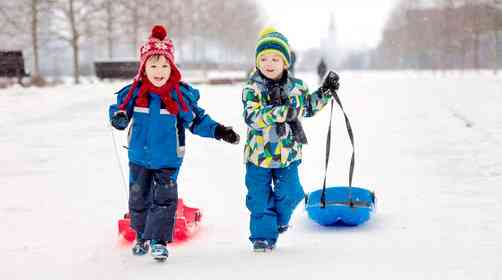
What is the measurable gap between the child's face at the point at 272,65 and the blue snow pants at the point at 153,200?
90 cm

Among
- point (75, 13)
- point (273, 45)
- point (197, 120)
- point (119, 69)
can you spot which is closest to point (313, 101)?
point (273, 45)

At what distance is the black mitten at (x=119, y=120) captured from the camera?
3.80 metres

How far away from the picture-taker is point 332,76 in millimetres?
4066

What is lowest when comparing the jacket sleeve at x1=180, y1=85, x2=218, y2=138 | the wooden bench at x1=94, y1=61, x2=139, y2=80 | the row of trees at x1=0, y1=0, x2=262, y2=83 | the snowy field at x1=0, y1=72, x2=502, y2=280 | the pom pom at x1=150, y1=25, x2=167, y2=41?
the snowy field at x1=0, y1=72, x2=502, y2=280

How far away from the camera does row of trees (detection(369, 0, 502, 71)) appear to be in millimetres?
40312

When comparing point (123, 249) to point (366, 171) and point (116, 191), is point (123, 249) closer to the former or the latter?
point (116, 191)

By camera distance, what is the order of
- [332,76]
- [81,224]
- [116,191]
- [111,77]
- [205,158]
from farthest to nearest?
[111,77], [205,158], [116,191], [81,224], [332,76]

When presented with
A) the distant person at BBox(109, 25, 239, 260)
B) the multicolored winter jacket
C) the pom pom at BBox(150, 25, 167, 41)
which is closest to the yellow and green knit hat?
the multicolored winter jacket

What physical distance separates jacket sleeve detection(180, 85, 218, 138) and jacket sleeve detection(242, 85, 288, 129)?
0.27 meters

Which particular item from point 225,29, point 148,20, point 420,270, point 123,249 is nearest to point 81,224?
point 123,249

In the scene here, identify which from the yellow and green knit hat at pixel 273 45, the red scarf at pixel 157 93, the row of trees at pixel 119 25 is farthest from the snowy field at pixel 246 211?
the row of trees at pixel 119 25

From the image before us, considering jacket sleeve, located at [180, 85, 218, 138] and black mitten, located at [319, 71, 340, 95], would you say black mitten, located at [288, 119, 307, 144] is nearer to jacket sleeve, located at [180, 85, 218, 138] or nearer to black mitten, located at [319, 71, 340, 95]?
black mitten, located at [319, 71, 340, 95]

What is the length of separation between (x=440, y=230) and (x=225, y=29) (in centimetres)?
5950

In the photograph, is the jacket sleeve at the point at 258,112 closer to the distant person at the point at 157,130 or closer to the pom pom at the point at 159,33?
the distant person at the point at 157,130
